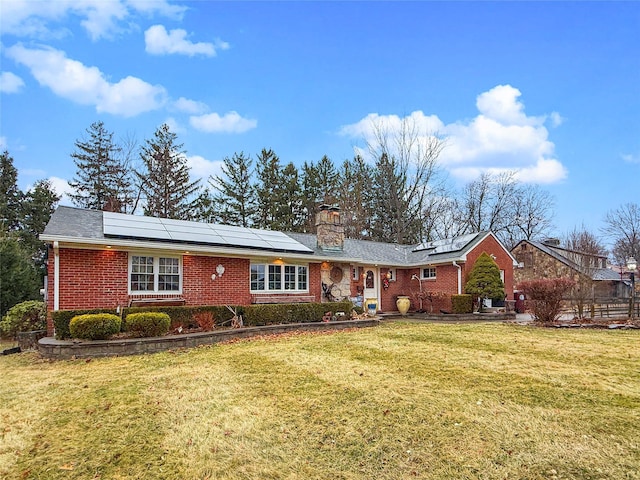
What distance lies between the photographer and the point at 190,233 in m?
12.8

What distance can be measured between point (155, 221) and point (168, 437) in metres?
10.5

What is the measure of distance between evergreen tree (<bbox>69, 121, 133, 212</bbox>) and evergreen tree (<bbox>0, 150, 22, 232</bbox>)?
367cm

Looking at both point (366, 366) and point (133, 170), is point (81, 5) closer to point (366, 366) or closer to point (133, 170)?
point (366, 366)

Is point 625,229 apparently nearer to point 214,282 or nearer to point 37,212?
point 214,282

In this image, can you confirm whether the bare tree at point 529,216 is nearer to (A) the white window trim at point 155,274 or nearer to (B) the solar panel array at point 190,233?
(B) the solar panel array at point 190,233

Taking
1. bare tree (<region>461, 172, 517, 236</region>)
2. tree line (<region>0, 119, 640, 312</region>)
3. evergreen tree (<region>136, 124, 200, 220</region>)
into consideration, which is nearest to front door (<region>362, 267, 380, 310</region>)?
tree line (<region>0, 119, 640, 312</region>)

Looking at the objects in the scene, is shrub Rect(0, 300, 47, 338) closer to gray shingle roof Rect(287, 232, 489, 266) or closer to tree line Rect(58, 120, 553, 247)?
gray shingle roof Rect(287, 232, 489, 266)

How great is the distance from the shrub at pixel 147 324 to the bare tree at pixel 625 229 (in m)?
42.1

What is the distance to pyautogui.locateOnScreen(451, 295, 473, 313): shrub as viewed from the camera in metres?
16.2

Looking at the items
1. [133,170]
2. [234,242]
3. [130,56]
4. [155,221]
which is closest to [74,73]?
[130,56]

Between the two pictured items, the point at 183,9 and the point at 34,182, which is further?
the point at 34,182

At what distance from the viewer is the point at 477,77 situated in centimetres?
1700

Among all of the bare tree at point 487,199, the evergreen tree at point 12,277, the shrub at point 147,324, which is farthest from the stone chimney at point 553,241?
the evergreen tree at point 12,277

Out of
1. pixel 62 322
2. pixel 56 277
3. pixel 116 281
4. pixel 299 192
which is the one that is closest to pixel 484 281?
pixel 116 281
